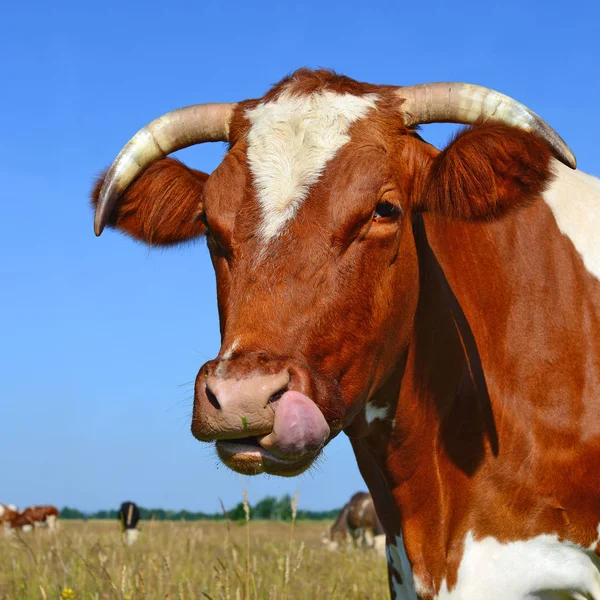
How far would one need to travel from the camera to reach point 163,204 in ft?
16.0

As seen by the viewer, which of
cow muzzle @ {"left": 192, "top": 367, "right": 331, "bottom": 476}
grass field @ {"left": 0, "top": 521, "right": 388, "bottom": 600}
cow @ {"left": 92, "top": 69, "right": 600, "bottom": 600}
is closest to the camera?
cow muzzle @ {"left": 192, "top": 367, "right": 331, "bottom": 476}

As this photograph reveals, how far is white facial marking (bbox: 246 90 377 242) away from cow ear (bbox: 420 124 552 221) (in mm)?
520

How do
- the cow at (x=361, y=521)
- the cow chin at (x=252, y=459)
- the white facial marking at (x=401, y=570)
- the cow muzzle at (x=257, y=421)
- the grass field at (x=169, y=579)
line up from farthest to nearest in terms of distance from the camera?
the cow at (x=361, y=521)
the grass field at (x=169, y=579)
the white facial marking at (x=401, y=570)
the cow chin at (x=252, y=459)
the cow muzzle at (x=257, y=421)

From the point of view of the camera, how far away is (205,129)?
15.4ft

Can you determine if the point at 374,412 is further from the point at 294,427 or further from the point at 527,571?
the point at 294,427

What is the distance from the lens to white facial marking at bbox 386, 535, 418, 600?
15.5ft

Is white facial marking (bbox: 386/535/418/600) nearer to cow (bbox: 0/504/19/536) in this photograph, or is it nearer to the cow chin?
the cow chin

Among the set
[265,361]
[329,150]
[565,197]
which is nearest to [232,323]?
[265,361]

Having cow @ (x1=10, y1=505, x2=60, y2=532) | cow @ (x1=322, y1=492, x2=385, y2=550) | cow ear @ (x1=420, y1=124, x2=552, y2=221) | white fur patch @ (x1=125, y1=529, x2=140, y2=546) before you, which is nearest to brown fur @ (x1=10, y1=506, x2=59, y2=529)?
cow @ (x1=10, y1=505, x2=60, y2=532)

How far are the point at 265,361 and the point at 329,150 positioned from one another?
4.05 ft

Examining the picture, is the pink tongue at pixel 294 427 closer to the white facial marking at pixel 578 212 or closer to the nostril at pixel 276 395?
the nostril at pixel 276 395

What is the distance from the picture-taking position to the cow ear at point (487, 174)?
13.0 feet

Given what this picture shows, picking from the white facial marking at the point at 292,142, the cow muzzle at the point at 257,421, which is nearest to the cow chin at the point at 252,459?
the cow muzzle at the point at 257,421

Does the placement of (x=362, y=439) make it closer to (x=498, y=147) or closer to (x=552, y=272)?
(x=552, y=272)
